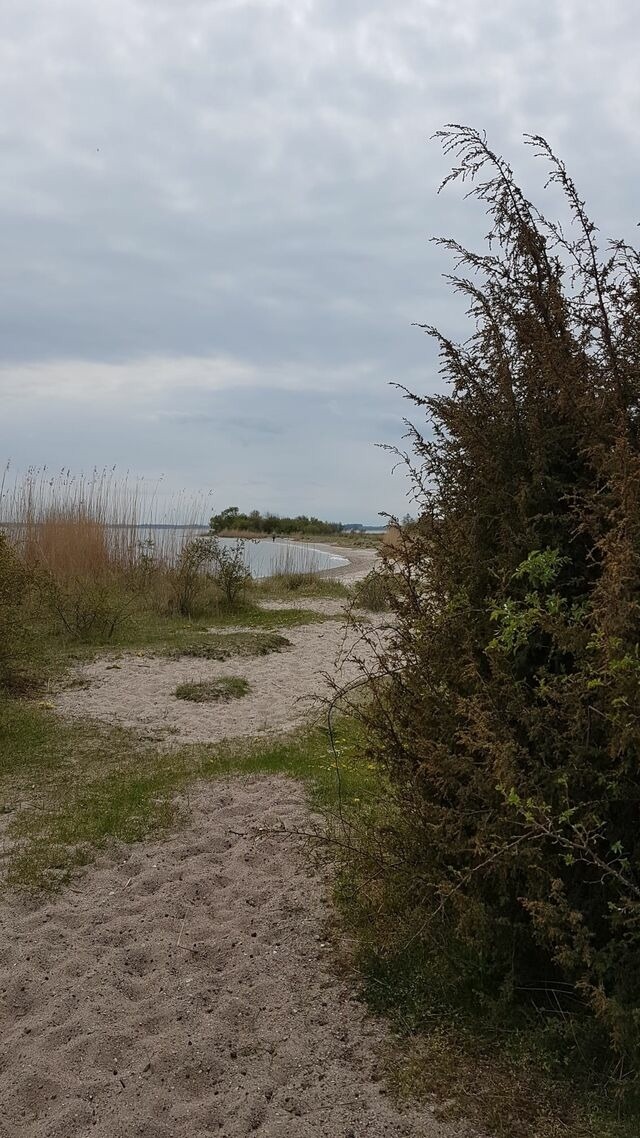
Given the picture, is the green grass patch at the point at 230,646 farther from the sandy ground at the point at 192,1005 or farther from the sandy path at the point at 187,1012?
the sandy path at the point at 187,1012

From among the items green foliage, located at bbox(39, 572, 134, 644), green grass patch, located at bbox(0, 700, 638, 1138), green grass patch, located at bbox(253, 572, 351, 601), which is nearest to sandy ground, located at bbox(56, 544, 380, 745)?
green grass patch, located at bbox(0, 700, 638, 1138)

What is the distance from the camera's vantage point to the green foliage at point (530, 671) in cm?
225

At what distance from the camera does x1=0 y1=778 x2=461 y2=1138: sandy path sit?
230cm

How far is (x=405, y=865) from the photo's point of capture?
291 cm

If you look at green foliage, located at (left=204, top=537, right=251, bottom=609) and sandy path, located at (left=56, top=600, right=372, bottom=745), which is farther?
green foliage, located at (left=204, top=537, right=251, bottom=609)

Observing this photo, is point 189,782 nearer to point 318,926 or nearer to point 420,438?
point 318,926

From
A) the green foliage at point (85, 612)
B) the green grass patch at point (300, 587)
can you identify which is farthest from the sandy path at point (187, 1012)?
the green grass patch at point (300, 587)

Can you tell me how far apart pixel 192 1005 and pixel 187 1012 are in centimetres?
4

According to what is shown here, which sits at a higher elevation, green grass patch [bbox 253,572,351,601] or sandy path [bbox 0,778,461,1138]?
green grass patch [bbox 253,572,351,601]

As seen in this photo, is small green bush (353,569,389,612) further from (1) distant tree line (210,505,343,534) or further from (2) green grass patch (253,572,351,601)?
(1) distant tree line (210,505,343,534)

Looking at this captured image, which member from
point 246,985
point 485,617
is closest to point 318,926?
point 246,985

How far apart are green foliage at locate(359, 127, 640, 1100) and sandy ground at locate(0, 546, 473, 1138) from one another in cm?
52

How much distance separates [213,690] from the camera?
7875 millimetres

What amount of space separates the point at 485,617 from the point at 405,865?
0.99 metres
